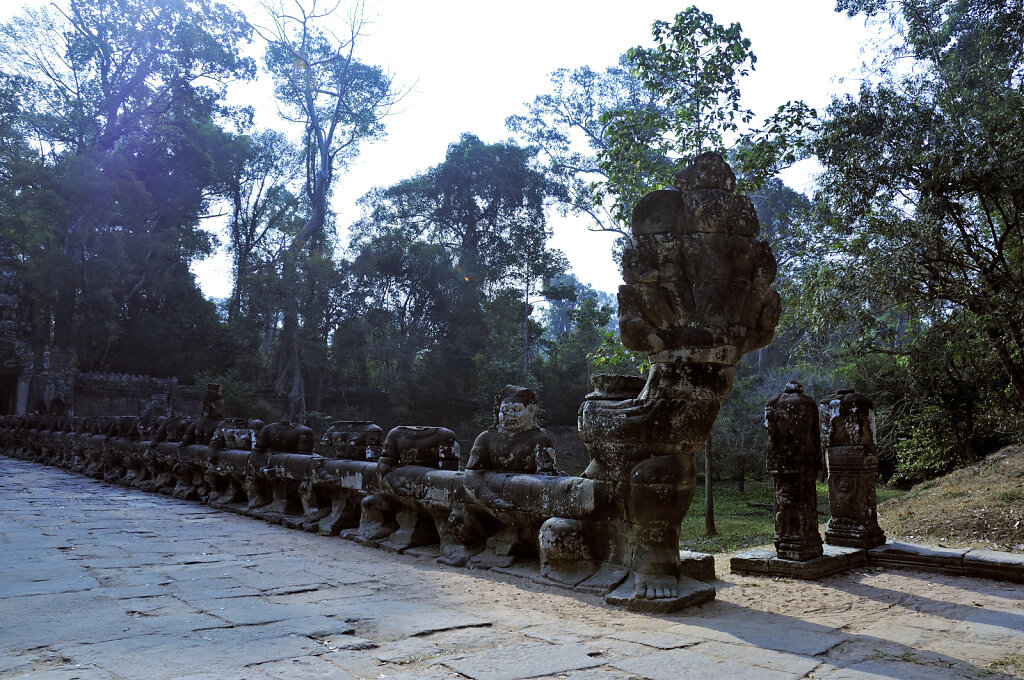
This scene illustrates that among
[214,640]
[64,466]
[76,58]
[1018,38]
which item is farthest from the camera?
[76,58]

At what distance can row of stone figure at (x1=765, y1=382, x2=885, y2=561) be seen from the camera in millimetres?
5363

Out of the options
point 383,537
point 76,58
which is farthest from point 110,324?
point 383,537

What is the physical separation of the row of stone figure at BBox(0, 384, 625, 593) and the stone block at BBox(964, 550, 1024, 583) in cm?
292

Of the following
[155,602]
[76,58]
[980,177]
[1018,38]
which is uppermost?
[76,58]

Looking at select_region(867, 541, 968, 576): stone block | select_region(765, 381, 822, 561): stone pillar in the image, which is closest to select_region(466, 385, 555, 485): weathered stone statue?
select_region(765, 381, 822, 561): stone pillar

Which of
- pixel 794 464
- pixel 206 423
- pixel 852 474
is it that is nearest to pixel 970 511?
pixel 852 474

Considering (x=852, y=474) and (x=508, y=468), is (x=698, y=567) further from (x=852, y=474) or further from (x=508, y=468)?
(x=852, y=474)

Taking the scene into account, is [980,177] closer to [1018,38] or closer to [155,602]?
[1018,38]

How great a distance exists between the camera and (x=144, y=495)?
A: 376 inches

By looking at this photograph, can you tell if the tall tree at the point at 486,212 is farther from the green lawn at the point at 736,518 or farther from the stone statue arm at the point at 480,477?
the stone statue arm at the point at 480,477

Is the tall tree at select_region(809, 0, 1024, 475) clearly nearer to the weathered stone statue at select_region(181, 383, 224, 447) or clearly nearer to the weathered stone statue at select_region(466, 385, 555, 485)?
the weathered stone statue at select_region(466, 385, 555, 485)

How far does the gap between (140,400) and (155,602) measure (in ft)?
77.0

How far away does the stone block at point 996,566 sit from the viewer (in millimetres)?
4957

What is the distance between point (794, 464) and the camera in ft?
18.1
